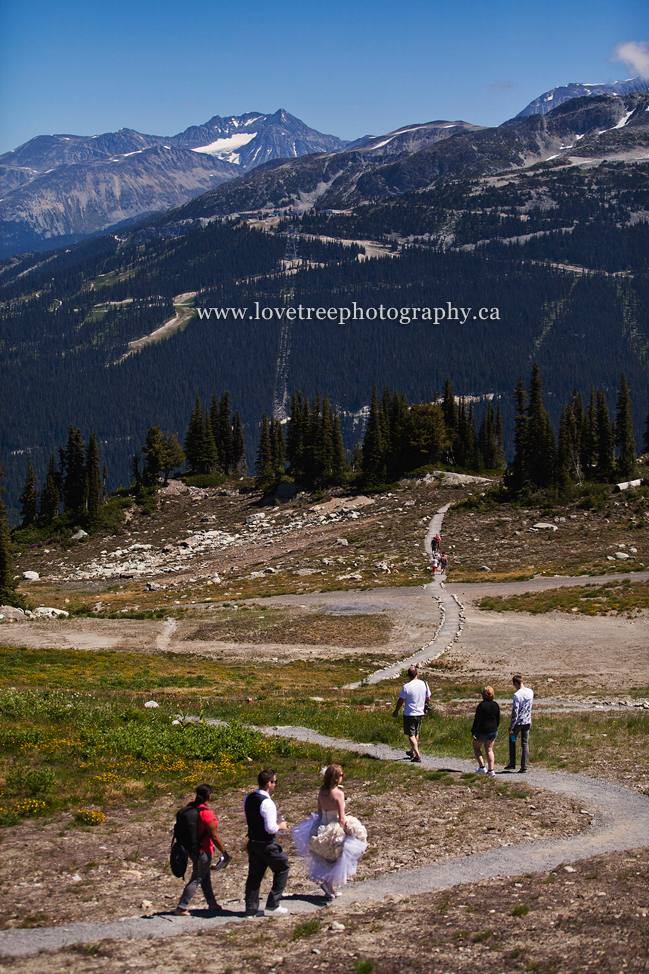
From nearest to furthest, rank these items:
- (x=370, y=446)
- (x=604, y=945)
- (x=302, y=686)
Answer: (x=604, y=945) < (x=302, y=686) < (x=370, y=446)

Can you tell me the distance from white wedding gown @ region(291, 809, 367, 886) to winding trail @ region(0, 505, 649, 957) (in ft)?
1.96

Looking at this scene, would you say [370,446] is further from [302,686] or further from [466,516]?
[302,686]

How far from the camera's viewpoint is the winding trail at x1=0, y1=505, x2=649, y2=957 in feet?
34.8

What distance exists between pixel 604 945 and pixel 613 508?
6386 cm

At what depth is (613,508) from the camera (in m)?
69.4

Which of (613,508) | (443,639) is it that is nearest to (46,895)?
(443,639)

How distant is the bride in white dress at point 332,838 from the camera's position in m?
11.5

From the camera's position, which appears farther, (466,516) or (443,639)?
(466,516)

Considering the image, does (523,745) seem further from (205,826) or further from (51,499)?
(51,499)

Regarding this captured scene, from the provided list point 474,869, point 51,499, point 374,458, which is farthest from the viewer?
point 51,499

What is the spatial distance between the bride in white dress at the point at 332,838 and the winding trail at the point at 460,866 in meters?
0.68

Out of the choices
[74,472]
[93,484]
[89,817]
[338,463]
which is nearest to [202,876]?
[89,817]

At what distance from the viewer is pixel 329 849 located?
1150 centimetres

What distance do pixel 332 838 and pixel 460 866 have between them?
3048 millimetres
